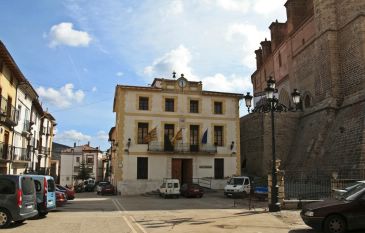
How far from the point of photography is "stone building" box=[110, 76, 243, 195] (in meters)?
33.4

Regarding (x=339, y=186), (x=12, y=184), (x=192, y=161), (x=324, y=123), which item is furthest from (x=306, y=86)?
(x=12, y=184)

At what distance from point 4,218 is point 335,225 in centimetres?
989

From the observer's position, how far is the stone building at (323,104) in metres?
28.6

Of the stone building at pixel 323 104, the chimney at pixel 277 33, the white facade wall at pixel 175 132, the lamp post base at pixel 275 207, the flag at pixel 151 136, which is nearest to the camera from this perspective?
the lamp post base at pixel 275 207

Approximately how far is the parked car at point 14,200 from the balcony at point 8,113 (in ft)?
39.1

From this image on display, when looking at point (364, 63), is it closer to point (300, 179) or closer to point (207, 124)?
point (300, 179)

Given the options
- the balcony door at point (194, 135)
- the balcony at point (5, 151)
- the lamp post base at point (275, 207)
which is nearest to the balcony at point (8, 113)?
the balcony at point (5, 151)

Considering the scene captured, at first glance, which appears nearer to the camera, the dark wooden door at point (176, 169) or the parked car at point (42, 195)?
the parked car at point (42, 195)

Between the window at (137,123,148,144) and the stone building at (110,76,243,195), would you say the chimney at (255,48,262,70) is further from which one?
the window at (137,123,148,144)

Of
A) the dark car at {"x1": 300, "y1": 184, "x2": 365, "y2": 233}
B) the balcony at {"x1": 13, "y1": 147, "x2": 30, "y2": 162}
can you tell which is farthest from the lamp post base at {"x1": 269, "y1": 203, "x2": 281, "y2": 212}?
the balcony at {"x1": 13, "y1": 147, "x2": 30, "y2": 162}

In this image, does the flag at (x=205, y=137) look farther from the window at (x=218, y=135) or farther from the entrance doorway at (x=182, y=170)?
the entrance doorway at (x=182, y=170)

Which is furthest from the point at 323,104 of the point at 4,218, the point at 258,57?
the point at 258,57

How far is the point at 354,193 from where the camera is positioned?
11.1 m

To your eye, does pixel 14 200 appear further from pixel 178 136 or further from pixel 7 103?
pixel 178 136
